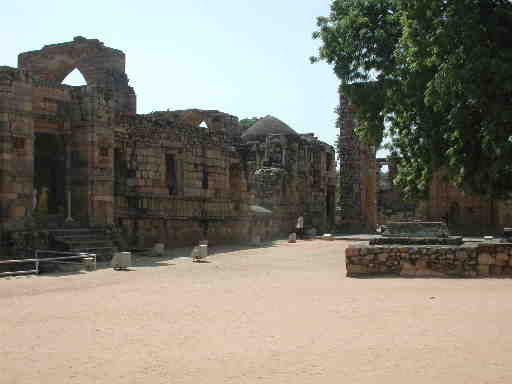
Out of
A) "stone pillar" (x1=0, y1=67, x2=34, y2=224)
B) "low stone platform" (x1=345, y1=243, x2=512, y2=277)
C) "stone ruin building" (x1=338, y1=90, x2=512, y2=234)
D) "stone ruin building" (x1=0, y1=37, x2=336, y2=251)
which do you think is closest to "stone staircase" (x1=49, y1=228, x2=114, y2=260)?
"stone ruin building" (x1=0, y1=37, x2=336, y2=251)

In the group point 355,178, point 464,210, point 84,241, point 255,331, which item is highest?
point 355,178

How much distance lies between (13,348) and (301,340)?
2922 millimetres

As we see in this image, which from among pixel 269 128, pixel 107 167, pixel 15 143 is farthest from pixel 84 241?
pixel 269 128

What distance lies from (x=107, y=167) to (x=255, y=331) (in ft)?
37.7

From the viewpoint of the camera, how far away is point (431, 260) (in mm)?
12000

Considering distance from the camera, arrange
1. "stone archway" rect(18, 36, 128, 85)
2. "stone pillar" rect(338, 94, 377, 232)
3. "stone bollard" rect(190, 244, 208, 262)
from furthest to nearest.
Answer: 1. "stone pillar" rect(338, 94, 377, 232)
2. "stone archway" rect(18, 36, 128, 85)
3. "stone bollard" rect(190, 244, 208, 262)

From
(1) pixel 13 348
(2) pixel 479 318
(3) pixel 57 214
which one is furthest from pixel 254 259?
(1) pixel 13 348

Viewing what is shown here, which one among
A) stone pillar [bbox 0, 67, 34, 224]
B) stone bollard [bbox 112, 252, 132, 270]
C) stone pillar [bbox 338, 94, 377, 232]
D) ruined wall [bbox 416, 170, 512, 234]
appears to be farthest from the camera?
stone pillar [bbox 338, 94, 377, 232]

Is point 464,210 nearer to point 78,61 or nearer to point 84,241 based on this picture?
point 78,61

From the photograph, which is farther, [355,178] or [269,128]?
[269,128]

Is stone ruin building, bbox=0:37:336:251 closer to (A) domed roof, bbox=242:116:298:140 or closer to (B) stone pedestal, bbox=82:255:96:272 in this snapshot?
(B) stone pedestal, bbox=82:255:96:272

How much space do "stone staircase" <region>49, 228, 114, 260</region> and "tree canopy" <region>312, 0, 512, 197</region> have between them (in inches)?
306

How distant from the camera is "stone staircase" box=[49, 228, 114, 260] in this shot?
14750 millimetres

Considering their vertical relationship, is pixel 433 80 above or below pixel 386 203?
above
